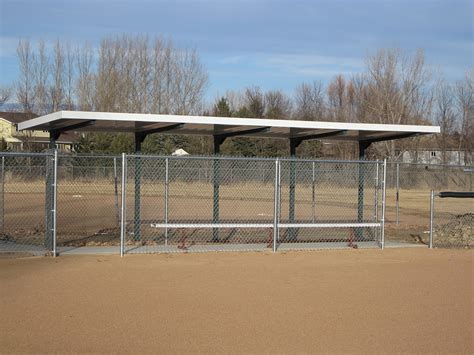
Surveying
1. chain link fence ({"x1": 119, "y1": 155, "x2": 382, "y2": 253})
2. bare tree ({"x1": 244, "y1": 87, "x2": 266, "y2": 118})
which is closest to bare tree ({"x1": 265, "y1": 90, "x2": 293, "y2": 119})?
bare tree ({"x1": 244, "y1": 87, "x2": 266, "y2": 118})

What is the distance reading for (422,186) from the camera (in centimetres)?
3678

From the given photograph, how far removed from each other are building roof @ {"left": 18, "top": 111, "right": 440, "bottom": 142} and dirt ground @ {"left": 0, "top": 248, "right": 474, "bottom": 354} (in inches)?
105

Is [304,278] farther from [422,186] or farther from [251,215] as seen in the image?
[422,186]

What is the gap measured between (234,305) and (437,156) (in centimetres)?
5064

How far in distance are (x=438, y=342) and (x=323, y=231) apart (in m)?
10.7

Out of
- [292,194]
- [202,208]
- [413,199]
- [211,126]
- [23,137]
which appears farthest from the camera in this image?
[23,137]

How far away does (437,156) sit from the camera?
55.2m

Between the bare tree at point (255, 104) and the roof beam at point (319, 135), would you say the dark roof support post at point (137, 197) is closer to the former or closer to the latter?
the roof beam at point (319, 135)

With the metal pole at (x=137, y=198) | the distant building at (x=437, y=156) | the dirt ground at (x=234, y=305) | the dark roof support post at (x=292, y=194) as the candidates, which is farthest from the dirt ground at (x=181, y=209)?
the distant building at (x=437, y=156)

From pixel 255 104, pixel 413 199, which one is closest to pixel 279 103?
pixel 255 104

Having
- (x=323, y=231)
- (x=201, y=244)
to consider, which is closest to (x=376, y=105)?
(x=323, y=231)

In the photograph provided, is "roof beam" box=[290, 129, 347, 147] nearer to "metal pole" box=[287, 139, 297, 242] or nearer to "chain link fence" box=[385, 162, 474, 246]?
"metal pole" box=[287, 139, 297, 242]

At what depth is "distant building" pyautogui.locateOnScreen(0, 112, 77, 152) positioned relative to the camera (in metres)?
46.2

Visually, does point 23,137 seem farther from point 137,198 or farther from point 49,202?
point 49,202
